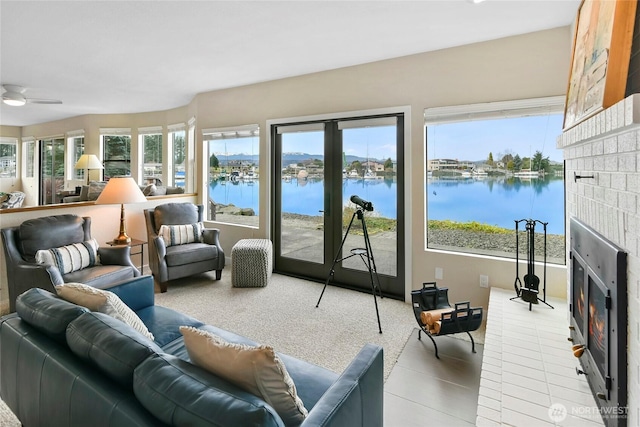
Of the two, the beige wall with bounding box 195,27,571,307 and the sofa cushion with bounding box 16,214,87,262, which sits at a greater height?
the beige wall with bounding box 195,27,571,307

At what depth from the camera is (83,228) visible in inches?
136

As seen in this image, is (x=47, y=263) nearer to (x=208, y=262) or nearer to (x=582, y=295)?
(x=208, y=262)

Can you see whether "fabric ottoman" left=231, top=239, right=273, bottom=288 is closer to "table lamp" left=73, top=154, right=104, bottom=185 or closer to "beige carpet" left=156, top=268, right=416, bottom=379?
"beige carpet" left=156, top=268, right=416, bottom=379

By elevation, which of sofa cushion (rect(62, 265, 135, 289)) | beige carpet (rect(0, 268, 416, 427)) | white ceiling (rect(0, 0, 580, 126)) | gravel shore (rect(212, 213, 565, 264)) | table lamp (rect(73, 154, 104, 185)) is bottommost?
beige carpet (rect(0, 268, 416, 427))

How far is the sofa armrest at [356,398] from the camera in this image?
104 centimetres

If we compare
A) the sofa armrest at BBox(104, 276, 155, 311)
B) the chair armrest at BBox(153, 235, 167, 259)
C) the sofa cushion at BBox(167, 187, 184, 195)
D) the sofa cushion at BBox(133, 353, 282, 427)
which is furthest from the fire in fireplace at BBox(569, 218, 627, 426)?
the sofa cushion at BBox(167, 187, 184, 195)

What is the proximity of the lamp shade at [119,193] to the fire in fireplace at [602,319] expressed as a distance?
3.92m

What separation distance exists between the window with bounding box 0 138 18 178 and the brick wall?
11.9m

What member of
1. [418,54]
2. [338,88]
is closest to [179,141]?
[338,88]

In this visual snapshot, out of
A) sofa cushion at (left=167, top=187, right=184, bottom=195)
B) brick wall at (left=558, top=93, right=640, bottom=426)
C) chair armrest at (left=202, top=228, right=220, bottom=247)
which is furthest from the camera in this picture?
sofa cushion at (left=167, top=187, right=184, bottom=195)

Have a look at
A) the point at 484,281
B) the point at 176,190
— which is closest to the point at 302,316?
the point at 484,281

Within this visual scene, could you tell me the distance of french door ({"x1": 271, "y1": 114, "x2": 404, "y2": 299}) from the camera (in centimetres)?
376

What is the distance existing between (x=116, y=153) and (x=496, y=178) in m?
7.48

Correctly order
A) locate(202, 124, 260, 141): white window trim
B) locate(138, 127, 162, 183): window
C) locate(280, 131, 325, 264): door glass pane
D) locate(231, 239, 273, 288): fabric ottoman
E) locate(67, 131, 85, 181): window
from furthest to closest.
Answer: locate(67, 131, 85, 181): window
locate(138, 127, 162, 183): window
locate(202, 124, 260, 141): white window trim
locate(280, 131, 325, 264): door glass pane
locate(231, 239, 273, 288): fabric ottoman
